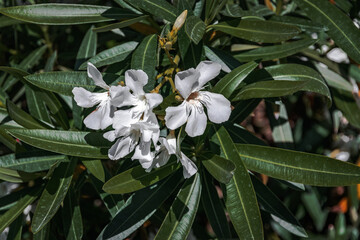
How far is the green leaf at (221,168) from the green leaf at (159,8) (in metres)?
0.50

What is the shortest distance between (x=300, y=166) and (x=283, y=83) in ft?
0.90

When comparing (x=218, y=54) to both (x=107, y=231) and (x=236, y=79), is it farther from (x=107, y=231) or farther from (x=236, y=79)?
(x=107, y=231)

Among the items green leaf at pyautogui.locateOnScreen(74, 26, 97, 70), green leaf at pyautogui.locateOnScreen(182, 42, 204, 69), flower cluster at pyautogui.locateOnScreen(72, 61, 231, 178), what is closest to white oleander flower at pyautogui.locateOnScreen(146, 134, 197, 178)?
flower cluster at pyautogui.locateOnScreen(72, 61, 231, 178)

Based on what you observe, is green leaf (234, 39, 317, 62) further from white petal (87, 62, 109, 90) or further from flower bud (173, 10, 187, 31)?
white petal (87, 62, 109, 90)

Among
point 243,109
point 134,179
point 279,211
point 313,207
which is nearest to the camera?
point 134,179

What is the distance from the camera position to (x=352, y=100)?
1.77 m

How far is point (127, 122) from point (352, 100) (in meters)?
1.16

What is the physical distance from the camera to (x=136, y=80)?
41.2 inches

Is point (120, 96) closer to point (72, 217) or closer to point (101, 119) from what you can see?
point (101, 119)

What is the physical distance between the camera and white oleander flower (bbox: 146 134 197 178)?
1049 mm

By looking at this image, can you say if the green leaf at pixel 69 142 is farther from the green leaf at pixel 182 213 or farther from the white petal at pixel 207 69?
the white petal at pixel 207 69

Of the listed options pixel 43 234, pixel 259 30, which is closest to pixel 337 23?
pixel 259 30

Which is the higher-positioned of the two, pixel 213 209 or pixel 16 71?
pixel 16 71

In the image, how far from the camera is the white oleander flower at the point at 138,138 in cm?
102
